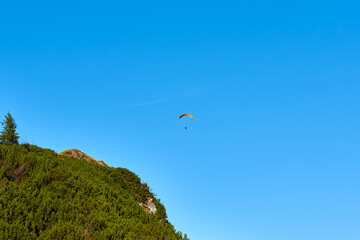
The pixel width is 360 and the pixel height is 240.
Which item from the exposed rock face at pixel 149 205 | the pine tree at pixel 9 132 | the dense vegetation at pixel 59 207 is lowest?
the dense vegetation at pixel 59 207

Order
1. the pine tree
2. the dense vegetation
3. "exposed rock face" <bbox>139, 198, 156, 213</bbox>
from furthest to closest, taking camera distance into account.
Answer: the pine tree < "exposed rock face" <bbox>139, 198, 156, 213</bbox> < the dense vegetation

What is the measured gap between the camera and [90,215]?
19797 mm

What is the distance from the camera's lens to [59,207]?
64.4 feet

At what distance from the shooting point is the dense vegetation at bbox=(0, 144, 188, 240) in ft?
56.2

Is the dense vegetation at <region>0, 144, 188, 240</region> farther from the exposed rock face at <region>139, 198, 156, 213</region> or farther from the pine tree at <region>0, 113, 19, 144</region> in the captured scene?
the pine tree at <region>0, 113, 19, 144</region>

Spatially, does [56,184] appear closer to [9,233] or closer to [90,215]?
[90,215]

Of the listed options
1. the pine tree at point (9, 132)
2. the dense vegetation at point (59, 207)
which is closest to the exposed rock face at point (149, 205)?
the dense vegetation at point (59, 207)

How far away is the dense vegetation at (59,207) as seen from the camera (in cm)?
1714

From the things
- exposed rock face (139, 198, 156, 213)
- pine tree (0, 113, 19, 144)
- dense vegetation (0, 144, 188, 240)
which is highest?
pine tree (0, 113, 19, 144)

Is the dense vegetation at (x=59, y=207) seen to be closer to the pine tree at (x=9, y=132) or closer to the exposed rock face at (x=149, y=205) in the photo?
the exposed rock face at (x=149, y=205)

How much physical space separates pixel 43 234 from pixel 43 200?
11.7 ft

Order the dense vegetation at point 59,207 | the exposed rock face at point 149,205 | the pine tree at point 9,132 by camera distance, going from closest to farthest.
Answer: the dense vegetation at point 59,207
the exposed rock face at point 149,205
the pine tree at point 9,132

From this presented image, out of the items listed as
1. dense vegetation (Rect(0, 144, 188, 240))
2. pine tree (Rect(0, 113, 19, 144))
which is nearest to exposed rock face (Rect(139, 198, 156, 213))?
dense vegetation (Rect(0, 144, 188, 240))

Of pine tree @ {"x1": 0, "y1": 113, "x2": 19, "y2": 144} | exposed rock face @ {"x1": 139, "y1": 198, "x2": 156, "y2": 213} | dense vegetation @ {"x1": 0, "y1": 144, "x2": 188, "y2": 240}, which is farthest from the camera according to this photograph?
pine tree @ {"x1": 0, "y1": 113, "x2": 19, "y2": 144}
